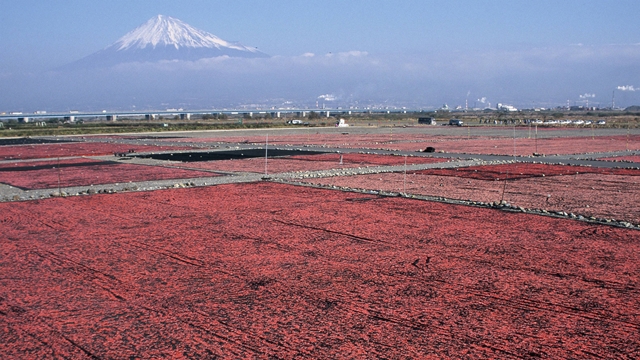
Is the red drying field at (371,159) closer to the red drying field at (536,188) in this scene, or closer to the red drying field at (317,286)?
the red drying field at (536,188)

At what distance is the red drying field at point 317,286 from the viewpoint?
7141 mm

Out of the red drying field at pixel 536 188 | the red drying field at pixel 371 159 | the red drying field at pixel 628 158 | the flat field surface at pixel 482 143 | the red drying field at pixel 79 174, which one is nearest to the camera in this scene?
the red drying field at pixel 536 188

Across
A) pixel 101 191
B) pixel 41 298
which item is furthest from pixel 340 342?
pixel 101 191

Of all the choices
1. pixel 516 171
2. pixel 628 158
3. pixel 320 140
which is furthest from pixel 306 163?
pixel 320 140

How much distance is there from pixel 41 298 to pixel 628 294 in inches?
305

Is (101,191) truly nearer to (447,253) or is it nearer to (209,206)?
(209,206)

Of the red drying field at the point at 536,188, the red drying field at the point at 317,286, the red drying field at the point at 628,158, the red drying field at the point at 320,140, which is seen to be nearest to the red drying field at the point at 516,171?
the red drying field at the point at 536,188

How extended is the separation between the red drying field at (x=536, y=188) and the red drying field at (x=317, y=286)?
225 centimetres

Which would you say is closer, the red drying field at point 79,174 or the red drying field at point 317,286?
the red drying field at point 317,286

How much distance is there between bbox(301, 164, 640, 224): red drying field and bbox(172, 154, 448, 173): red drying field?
4.03 metres

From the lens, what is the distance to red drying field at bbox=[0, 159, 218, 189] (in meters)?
23.6

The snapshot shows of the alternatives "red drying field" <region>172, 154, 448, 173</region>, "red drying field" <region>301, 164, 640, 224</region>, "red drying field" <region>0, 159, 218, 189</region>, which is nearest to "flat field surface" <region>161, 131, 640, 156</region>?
"red drying field" <region>172, 154, 448, 173</region>

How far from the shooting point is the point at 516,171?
87.6 ft

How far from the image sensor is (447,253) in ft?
37.7
